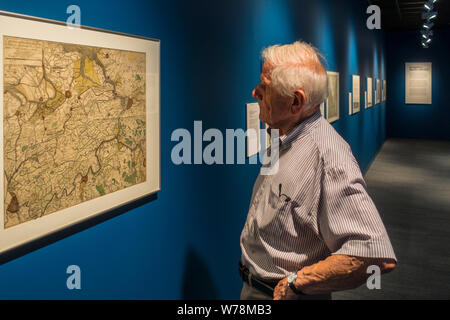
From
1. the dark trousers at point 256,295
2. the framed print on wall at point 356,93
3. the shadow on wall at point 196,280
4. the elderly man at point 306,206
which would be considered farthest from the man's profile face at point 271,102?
the framed print on wall at point 356,93

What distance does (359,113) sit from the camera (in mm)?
7676

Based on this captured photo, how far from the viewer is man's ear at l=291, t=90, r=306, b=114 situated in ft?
4.87

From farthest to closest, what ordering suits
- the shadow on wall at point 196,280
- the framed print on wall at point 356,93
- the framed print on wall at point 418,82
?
1. the framed print on wall at point 418,82
2. the framed print on wall at point 356,93
3. the shadow on wall at point 196,280

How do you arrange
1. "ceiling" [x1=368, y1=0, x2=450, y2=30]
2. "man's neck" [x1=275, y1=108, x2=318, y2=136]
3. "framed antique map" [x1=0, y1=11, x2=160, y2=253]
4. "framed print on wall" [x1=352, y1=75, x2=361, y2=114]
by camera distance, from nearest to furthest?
1. "framed antique map" [x1=0, y1=11, x2=160, y2=253]
2. "man's neck" [x1=275, y1=108, x2=318, y2=136]
3. "framed print on wall" [x1=352, y1=75, x2=361, y2=114]
4. "ceiling" [x1=368, y1=0, x2=450, y2=30]

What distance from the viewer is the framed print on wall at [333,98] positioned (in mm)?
4980

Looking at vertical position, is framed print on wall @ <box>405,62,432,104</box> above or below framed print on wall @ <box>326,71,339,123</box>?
above

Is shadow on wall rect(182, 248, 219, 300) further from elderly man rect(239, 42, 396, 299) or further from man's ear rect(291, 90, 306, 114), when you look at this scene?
man's ear rect(291, 90, 306, 114)

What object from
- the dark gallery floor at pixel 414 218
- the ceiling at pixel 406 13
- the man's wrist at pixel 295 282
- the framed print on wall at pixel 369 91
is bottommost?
the dark gallery floor at pixel 414 218

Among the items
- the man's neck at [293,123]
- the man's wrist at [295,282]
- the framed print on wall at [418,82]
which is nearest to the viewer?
the man's wrist at [295,282]

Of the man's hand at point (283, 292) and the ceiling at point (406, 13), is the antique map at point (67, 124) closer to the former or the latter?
the man's hand at point (283, 292)

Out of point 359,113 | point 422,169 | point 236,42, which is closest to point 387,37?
point 422,169

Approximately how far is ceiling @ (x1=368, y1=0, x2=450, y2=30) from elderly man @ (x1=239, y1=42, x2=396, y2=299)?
8.02 m

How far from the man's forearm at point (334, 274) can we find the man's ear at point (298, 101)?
511mm

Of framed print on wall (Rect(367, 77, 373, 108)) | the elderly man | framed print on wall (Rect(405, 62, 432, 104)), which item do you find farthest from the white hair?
framed print on wall (Rect(405, 62, 432, 104))
